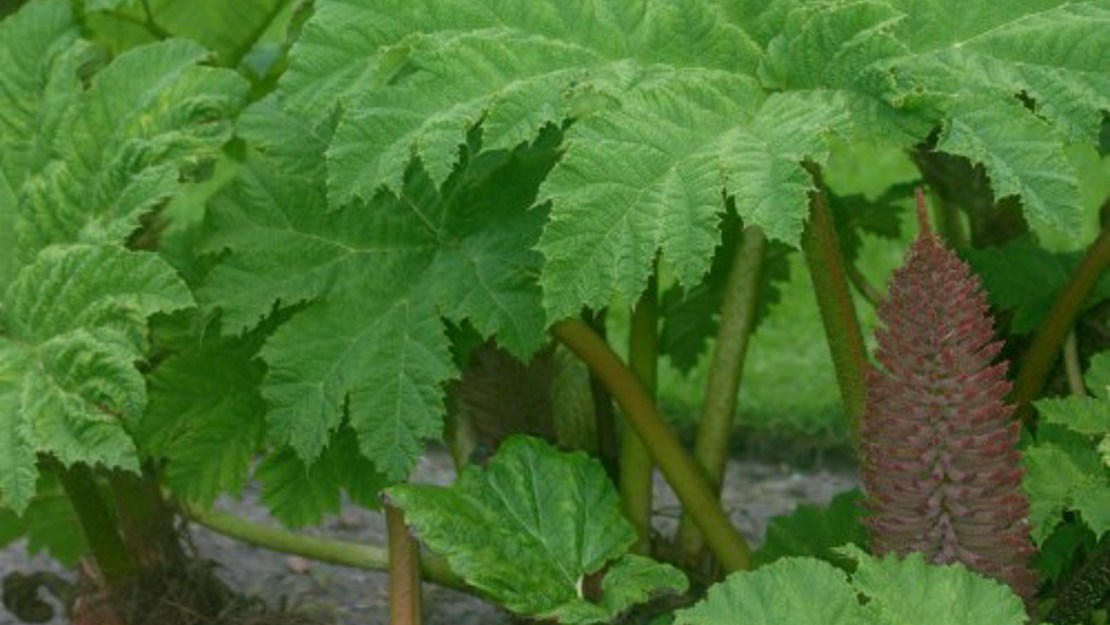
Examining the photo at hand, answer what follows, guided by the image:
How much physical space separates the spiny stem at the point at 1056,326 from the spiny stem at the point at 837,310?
280 millimetres

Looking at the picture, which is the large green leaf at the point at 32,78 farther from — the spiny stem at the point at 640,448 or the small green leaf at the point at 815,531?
the small green leaf at the point at 815,531

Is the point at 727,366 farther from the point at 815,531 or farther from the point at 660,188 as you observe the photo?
the point at 660,188

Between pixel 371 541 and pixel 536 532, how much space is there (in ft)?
4.02

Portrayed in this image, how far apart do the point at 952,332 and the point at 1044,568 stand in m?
0.64

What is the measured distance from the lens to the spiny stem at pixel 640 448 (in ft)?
8.77

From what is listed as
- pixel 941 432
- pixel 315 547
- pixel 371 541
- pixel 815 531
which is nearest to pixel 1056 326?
pixel 815 531

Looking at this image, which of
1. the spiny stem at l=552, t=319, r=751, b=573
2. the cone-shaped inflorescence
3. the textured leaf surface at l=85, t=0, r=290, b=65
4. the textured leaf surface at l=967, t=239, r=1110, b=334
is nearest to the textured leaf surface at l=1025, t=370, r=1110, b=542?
the cone-shaped inflorescence

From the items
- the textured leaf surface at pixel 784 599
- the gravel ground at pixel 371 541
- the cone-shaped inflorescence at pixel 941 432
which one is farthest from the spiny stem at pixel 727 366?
the textured leaf surface at pixel 784 599

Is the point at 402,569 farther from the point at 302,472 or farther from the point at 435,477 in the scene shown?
the point at 435,477

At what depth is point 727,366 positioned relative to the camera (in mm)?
2725

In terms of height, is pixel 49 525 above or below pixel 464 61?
below

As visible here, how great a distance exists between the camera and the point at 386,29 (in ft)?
7.27

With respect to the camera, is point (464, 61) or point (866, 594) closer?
point (866, 594)

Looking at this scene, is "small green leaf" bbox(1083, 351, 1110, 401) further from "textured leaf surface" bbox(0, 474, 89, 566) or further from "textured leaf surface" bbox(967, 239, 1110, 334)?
"textured leaf surface" bbox(0, 474, 89, 566)
